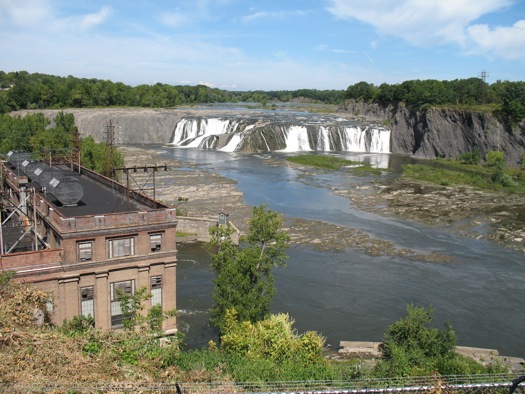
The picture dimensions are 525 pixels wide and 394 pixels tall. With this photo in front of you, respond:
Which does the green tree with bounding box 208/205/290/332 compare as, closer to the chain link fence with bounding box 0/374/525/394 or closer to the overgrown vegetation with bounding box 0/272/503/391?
the overgrown vegetation with bounding box 0/272/503/391

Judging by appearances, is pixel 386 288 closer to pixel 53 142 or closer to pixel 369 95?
pixel 53 142

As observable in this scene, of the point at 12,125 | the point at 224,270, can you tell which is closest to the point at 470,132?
the point at 12,125

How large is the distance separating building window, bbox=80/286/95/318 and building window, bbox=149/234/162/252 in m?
3.60

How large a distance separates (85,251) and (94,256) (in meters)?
0.49

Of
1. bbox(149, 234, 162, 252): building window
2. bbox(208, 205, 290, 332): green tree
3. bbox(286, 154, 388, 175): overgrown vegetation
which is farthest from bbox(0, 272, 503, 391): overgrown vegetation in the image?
bbox(286, 154, 388, 175): overgrown vegetation

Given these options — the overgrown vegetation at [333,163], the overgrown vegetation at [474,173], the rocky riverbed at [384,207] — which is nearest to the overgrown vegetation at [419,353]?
the rocky riverbed at [384,207]

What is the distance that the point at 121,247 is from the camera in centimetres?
2606

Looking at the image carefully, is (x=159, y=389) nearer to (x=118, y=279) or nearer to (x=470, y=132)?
(x=118, y=279)

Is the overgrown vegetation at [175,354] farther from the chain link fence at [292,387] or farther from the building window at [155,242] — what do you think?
the building window at [155,242]

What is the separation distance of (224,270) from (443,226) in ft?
113

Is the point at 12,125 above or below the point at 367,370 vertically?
above

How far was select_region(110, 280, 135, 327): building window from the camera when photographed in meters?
26.0

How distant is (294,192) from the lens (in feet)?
229

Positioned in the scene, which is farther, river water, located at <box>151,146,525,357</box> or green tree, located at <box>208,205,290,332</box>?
river water, located at <box>151,146,525,357</box>
